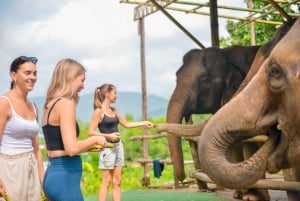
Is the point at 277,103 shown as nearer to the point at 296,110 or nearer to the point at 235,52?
the point at 296,110

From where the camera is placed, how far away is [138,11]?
11648 millimetres

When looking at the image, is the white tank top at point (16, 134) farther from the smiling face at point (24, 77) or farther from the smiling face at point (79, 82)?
the smiling face at point (79, 82)

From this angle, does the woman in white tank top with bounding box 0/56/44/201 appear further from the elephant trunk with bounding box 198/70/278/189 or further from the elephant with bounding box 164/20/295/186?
the elephant with bounding box 164/20/295/186

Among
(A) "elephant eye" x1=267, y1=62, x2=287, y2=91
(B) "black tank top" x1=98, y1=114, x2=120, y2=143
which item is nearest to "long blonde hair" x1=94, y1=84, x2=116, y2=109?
(B) "black tank top" x1=98, y1=114, x2=120, y2=143

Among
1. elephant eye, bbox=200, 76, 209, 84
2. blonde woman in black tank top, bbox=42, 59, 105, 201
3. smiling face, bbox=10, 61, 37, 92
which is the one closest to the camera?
A: blonde woman in black tank top, bbox=42, 59, 105, 201

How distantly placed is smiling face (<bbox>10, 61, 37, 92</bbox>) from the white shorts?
2.84 meters

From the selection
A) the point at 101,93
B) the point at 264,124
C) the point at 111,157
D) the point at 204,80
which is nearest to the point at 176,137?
the point at 111,157

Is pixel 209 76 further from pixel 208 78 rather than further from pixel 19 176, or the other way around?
pixel 19 176

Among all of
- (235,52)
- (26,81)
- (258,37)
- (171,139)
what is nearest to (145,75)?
(235,52)

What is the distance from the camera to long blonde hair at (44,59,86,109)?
3504 millimetres

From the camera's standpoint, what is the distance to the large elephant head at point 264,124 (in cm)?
331

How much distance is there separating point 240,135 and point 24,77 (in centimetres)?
125

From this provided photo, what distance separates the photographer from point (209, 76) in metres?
7.96

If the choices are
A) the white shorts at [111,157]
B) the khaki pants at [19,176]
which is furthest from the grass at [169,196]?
the khaki pants at [19,176]
